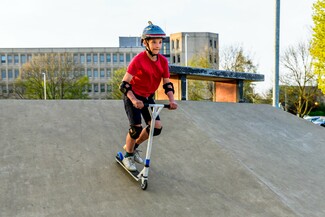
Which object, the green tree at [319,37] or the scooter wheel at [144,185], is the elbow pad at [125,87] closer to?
the scooter wheel at [144,185]

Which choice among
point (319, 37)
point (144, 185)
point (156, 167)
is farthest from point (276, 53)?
point (319, 37)

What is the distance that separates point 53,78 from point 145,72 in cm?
4368

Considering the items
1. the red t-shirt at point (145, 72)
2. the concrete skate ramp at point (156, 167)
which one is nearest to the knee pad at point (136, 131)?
the red t-shirt at point (145, 72)

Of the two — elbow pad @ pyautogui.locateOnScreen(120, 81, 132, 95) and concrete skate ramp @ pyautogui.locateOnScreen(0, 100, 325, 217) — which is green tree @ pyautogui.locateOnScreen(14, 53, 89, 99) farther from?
elbow pad @ pyautogui.locateOnScreen(120, 81, 132, 95)

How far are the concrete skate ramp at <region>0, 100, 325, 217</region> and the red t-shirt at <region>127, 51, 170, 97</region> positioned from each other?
1.09 meters

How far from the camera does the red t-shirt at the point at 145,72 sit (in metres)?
4.29

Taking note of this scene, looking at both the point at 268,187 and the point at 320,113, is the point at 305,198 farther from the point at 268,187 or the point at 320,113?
the point at 320,113

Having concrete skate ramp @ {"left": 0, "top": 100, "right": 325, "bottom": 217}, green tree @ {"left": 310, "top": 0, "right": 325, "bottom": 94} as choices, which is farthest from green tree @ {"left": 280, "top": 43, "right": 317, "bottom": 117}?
concrete skate ramp @ {"left": 0, "top": 100, "right": 325, "bottom": 217}

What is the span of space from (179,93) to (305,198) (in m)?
5.39

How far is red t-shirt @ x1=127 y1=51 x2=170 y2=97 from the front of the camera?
4293mm

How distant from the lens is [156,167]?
4805 mm

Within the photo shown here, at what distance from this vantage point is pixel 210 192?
426 centimetres

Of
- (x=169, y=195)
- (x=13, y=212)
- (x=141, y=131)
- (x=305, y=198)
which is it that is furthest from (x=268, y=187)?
(x=13, y=212)

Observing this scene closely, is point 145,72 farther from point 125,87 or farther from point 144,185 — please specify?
point 144,185
